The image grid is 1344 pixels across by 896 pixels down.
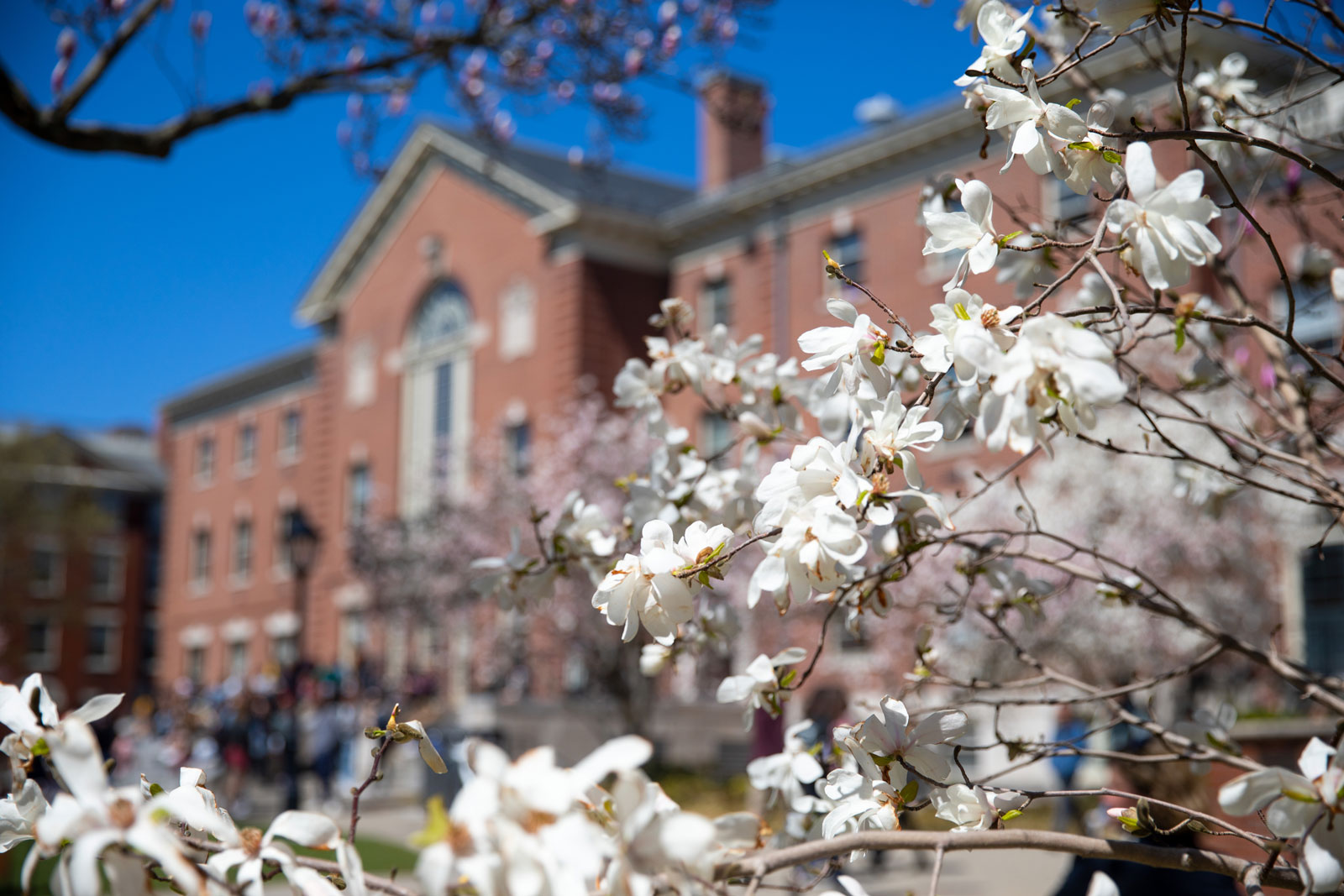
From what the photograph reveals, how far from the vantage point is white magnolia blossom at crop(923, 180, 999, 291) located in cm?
222

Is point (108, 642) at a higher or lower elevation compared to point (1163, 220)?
lower

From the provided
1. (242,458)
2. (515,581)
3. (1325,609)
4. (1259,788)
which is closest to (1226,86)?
Result: (515,581)

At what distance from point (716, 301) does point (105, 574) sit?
122 feet

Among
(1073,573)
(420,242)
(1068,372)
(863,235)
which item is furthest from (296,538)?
(1068,372)

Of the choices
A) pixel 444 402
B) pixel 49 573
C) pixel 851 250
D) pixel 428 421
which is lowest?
pixel 49 573

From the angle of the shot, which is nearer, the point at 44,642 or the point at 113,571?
the point at 44,642

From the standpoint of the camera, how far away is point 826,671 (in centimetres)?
2298

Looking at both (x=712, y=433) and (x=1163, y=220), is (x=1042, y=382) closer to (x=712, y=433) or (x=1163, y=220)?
(x=1163, y=220)

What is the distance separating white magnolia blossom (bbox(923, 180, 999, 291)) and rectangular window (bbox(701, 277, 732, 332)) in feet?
79.1

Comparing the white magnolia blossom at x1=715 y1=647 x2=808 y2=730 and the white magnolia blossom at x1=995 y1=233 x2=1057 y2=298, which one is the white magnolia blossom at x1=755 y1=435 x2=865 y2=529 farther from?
the white magnolia blossom at x1=995 y1=233 x2=1057 y2=298

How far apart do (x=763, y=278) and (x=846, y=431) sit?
21.9 m

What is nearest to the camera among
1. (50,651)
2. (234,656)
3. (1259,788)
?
(1259,788)

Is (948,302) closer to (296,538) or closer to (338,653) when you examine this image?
(296,538)

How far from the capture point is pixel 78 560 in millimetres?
51906
